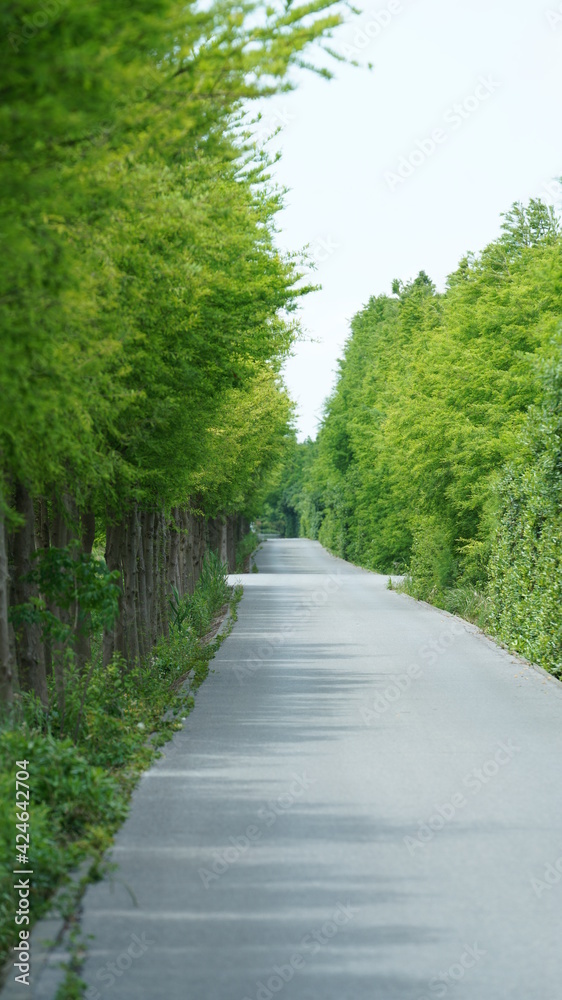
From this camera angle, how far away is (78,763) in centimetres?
884

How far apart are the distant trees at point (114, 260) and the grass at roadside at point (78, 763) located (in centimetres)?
69

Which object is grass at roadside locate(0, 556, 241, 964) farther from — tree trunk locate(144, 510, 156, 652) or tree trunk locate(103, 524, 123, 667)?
tree trunk locate(144, 510, 156, 652)

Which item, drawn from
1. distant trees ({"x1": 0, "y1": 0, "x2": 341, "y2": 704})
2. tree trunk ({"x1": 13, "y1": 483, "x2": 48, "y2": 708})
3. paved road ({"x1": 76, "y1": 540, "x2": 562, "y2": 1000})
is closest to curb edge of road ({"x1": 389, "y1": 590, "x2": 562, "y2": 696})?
paved road ({"x1": 76, "y1": 540, "x2": 562, "y2": 1000})

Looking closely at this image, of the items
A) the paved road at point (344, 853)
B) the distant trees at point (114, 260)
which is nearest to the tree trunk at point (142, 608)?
the distant trees at point (114, 260)

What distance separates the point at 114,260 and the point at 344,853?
4.51m

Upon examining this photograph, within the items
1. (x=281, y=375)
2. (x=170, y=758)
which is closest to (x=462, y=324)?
(x=281, y=375)

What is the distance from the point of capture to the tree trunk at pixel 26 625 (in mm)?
12195

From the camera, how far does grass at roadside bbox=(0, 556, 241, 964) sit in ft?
22.6

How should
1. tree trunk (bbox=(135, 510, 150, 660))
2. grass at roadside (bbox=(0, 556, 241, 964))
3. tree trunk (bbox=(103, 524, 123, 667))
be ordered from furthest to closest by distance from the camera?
tree trunk (bbox=(135, 510, 150, 660)), tree trunk (bbox=(103, 524, 123, 667)), grass at roadside (bbox=(0, 556, 241, 964))

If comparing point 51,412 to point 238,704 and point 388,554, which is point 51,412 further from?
point 388,554

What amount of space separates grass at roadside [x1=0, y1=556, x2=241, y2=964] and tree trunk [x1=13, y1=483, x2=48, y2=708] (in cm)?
36

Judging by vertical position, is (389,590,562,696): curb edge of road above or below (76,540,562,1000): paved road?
below

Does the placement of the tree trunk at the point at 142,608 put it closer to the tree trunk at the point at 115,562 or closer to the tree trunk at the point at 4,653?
the tree trunk at the point at 115,562

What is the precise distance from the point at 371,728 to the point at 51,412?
6.83 meters
